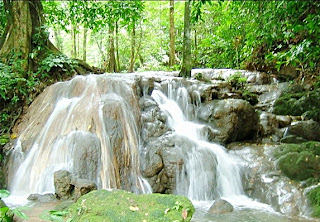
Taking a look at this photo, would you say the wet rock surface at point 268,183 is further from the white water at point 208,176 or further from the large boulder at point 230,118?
the large boulder at point 230,118

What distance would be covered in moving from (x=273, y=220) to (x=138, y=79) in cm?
504

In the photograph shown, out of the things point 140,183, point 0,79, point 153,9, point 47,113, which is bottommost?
point 140,183

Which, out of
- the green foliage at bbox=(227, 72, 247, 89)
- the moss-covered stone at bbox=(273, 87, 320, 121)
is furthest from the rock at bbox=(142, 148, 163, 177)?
the green foliage at bbox=(227, 72, 247, 89)

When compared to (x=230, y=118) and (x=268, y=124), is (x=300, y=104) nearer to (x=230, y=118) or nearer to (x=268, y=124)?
(x=268, y=124)

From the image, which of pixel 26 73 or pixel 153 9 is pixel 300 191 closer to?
pixel 26 73

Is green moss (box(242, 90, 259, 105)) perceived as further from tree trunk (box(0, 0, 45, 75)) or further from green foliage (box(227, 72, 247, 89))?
tree trunk (box(0, 0, 45, 75))

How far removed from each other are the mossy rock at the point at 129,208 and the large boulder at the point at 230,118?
4198 millimetres

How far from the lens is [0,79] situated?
662 cm

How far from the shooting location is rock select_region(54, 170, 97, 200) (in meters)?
4.38

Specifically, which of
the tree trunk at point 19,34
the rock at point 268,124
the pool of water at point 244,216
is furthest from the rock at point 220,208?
the tree trunk at point 19,34

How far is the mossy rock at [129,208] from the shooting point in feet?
9.28

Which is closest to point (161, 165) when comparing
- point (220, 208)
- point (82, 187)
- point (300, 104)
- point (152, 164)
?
point (152, 164)

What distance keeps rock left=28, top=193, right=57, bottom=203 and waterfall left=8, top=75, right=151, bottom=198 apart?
31 cm

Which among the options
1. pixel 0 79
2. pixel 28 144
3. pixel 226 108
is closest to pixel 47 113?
pixel 28 144
